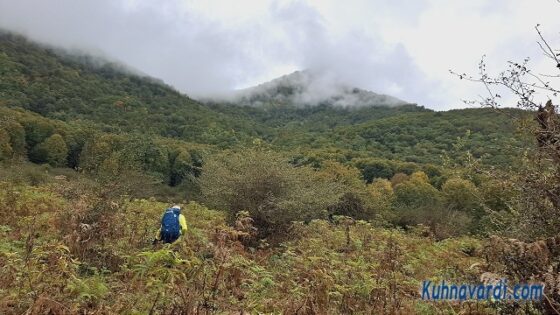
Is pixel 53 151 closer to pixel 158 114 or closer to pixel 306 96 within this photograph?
pixel 158 114

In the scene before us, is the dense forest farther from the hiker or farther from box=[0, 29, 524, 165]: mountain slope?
box=[0, 29, 524, 165]: mountain slope

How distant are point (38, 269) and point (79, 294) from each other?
1123 mm

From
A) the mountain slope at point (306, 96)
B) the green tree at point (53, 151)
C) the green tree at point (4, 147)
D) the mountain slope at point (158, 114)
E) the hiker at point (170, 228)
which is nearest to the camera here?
the hiker at point (170, 228)

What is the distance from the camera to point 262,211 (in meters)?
15.0

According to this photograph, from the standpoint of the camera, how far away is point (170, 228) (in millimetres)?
Result: 10180

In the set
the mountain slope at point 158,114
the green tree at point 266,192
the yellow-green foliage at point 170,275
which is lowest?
the yellow-green foliage at point 170,275

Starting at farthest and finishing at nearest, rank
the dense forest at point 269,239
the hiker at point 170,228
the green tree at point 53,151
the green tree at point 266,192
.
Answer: the green tree at point 53,151 → the green tree at point 266,192 → the hiker at point 170,228 → the dense forest at point 269,239

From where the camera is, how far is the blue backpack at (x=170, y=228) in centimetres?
1013

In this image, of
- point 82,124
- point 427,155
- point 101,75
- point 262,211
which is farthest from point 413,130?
point 262,211

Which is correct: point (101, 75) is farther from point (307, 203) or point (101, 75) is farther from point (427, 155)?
point (307, 203)

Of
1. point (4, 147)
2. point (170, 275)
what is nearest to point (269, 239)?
point (170, 275)

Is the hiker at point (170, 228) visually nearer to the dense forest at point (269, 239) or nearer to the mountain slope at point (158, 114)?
the dense forest at point (269, 239)

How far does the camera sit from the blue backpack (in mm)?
10133

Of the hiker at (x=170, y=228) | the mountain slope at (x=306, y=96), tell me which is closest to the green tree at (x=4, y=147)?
the hiker at (x=170, y=228)
